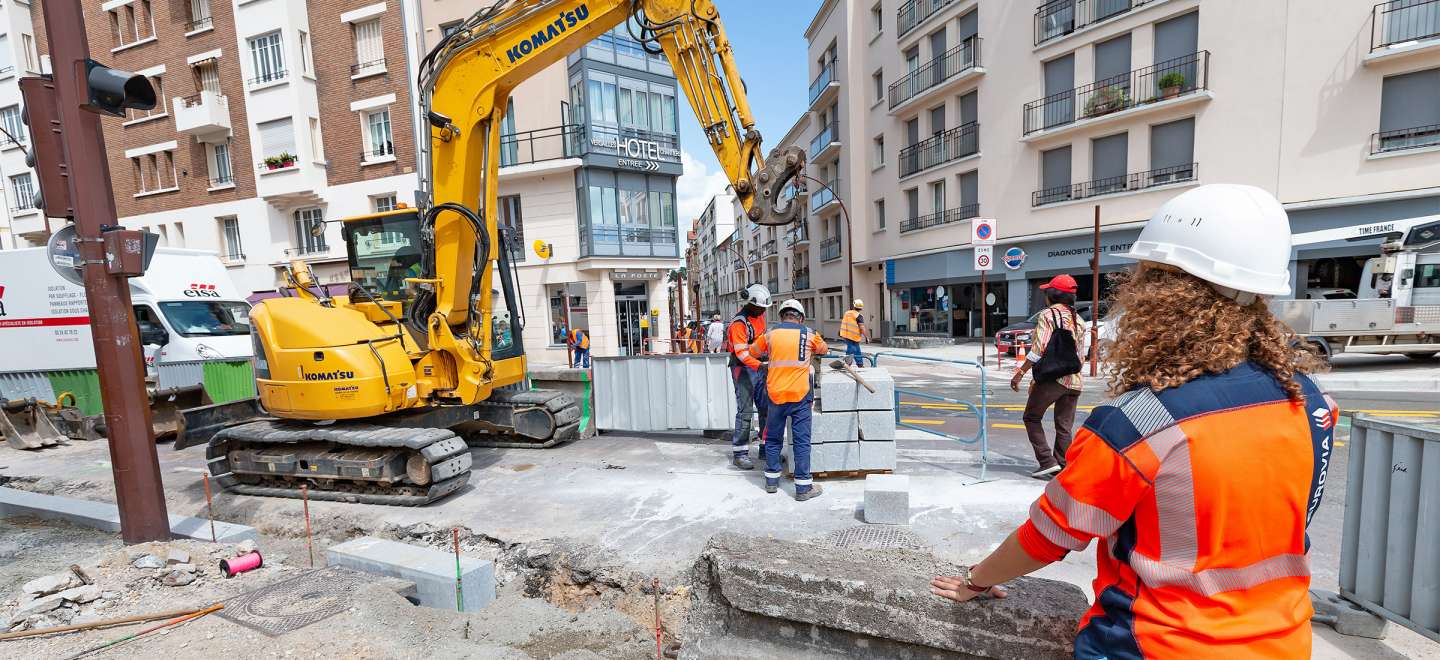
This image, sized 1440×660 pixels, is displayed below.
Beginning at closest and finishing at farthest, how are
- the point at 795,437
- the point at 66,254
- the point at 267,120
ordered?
1. the point at 66,254
2. the point at 795,437
3. the point at 267,120

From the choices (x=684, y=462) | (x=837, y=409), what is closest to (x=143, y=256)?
(x=684, y=462)

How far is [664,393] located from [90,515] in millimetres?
5549

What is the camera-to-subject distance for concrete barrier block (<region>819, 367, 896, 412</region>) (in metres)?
5.57

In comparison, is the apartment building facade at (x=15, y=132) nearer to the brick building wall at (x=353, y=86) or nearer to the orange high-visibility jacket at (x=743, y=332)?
the brick building wall at (x=353, y=86)

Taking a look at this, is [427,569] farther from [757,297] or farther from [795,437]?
[757,297]

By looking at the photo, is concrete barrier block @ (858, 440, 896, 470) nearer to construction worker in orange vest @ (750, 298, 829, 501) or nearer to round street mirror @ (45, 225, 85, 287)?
construction worker in orange vest @ (750, 298, 829, 501)

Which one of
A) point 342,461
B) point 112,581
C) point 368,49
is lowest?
point 112,581

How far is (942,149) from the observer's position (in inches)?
908

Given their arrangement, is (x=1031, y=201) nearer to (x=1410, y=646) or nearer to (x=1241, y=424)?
(x=1410, y=646)

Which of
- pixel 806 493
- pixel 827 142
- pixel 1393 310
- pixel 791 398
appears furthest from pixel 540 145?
pixel 1393 310

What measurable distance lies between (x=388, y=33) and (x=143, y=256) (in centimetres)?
1744

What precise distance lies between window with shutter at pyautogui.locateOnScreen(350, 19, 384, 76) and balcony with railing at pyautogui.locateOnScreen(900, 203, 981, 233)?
1962 centimetres

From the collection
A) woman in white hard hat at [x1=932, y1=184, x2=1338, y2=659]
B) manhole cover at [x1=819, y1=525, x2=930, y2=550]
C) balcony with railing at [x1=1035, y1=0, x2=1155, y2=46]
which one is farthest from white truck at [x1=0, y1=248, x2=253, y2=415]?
balcony with railing at [x1=1035, y1=0, x2=1155, y2=46]

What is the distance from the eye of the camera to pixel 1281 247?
1.37 m
